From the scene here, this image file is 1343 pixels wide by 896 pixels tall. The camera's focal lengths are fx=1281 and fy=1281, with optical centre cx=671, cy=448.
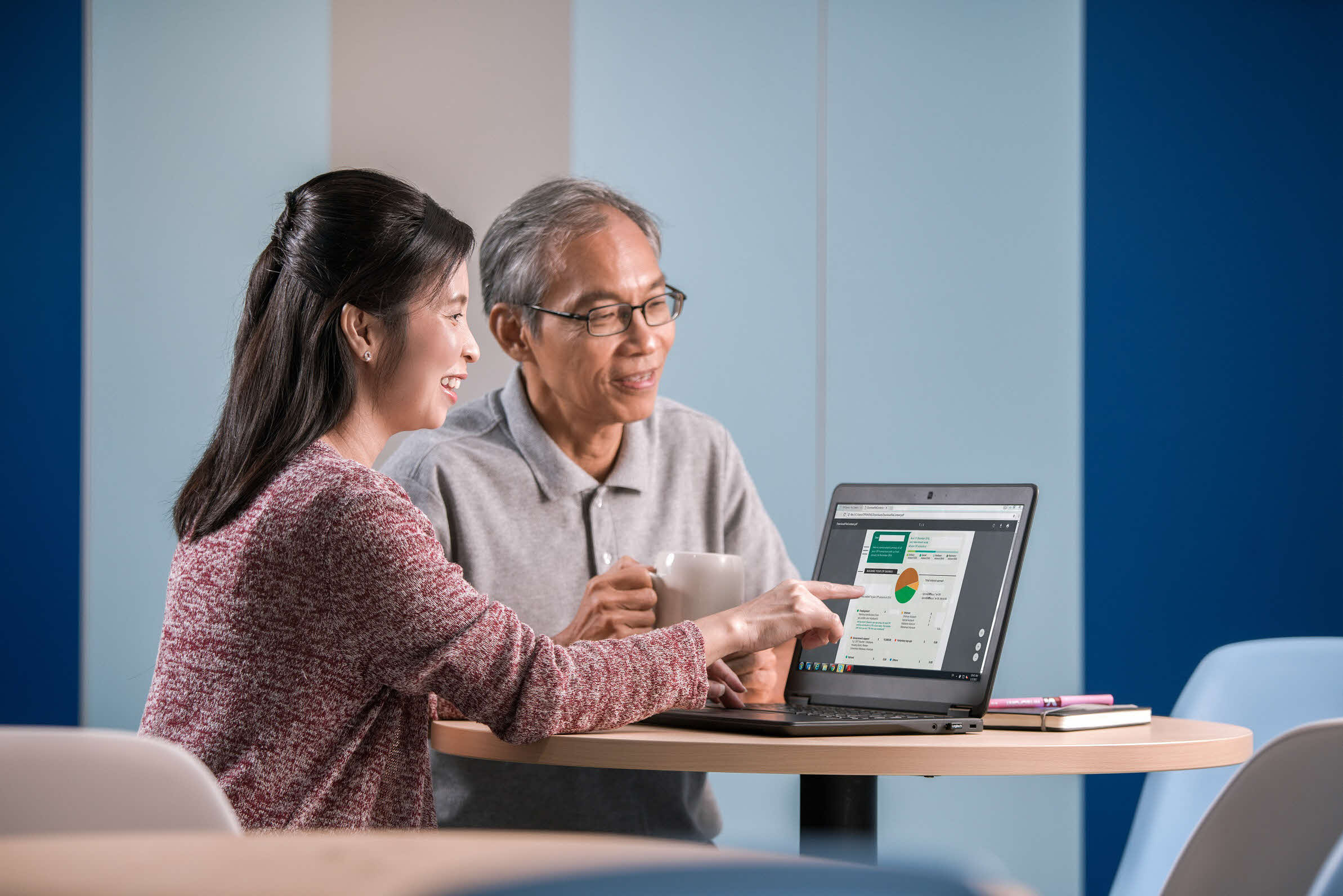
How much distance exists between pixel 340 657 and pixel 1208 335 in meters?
2.98

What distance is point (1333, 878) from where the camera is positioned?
110cm

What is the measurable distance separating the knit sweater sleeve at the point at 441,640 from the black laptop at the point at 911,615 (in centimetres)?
17

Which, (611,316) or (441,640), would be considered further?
(611,316)

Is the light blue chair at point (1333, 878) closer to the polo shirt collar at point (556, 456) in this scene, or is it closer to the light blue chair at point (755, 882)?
the light blue chair at point (755, 882)

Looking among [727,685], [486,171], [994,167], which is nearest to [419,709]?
[727,685]

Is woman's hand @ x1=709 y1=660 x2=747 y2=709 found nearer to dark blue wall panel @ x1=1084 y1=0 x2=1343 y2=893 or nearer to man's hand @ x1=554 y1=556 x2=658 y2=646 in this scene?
man's hand @ x1=554 y1=556 x2=658 y2=646

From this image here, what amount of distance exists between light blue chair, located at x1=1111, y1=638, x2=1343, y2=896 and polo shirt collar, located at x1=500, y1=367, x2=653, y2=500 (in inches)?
39.0

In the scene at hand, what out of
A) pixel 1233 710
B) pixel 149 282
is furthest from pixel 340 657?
pixel 149 282

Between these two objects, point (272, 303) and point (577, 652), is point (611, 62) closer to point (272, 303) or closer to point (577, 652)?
point (272, 303)

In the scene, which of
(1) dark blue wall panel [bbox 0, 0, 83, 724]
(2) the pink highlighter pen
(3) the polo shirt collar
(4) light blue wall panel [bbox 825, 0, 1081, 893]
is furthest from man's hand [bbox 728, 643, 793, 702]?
(1) dark blue wall panel [bbox 0, 0, 83, 724]

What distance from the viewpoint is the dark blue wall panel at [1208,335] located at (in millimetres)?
3631

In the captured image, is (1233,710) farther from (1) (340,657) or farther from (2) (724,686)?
(1) (340,657)

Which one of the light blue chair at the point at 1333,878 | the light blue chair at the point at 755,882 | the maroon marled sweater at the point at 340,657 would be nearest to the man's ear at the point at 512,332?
the maroon marled sweater at the point at 340,657

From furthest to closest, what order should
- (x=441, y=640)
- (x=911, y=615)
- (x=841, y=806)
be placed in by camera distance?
(x=911, y=615), (x=841, y=806), (x=441, y=640)
